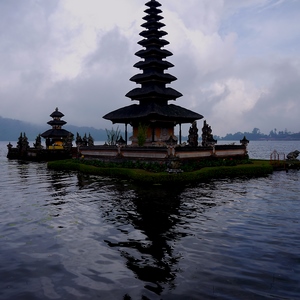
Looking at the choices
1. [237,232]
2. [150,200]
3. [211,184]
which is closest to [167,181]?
[211,184]

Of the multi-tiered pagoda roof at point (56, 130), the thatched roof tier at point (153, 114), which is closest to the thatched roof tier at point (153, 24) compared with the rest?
the thatched roof tier at point (153, 114)

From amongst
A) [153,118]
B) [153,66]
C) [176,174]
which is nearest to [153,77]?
[153,66]

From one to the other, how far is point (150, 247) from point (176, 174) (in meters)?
15.7

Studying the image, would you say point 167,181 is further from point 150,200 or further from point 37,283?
point 37,283

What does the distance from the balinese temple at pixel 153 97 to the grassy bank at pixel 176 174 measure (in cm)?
939

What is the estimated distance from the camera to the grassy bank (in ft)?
83.8

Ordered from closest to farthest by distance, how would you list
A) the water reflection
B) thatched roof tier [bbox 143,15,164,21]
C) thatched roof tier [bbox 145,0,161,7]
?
the water reflection → thatched roof tier [bbox 143,15,164,21] → thatched roof tier [bbox 145,0,161,7]

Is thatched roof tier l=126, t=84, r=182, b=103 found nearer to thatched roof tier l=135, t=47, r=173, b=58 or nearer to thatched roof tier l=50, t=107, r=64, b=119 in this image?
thatched roof tier l=135, t=47, r=173, b=58

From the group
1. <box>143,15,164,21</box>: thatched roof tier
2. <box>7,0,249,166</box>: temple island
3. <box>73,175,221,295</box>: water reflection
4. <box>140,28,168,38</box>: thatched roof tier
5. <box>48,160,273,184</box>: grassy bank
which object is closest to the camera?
<box>73,175,221,295</box>: water reflection

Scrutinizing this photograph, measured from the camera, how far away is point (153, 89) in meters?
40.0

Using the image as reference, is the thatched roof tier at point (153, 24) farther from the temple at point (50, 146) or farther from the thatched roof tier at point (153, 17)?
the temple at point (50, 146)

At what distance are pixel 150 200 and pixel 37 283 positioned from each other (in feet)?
34.9

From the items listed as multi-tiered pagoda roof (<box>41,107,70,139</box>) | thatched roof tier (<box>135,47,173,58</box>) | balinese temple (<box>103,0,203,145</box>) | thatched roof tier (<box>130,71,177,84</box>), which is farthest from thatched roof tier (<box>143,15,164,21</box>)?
multi-tiered pagoda roof (<box>41,107,70,139</box>)

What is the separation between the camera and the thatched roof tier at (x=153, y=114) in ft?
125
